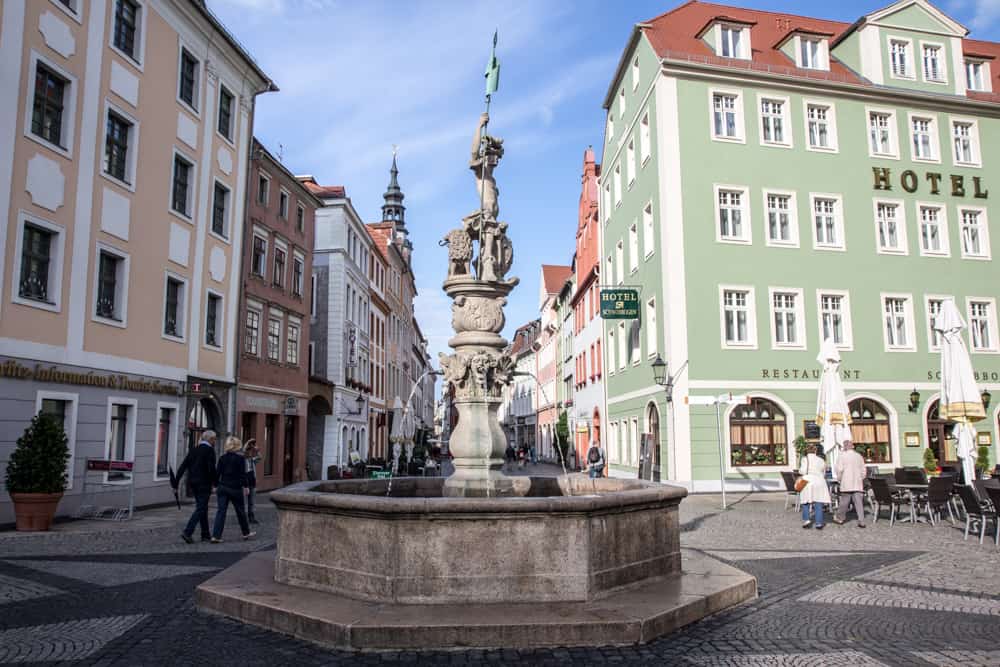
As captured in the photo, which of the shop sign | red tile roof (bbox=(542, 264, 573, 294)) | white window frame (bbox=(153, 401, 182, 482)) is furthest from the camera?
red tile roof (bbox=(542, 264, 573, 294))

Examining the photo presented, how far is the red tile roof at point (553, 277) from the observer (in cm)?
6450

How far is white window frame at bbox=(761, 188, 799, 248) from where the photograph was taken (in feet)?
83.8

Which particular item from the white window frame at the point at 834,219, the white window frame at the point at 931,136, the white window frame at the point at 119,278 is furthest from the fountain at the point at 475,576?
the white window frame at the point at 931,136

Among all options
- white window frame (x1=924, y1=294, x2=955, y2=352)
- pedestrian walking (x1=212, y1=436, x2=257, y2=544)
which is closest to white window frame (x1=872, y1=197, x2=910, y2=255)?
white window frame (x1=924, y1=294, x2=955, y2=352)

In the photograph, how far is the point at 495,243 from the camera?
960cm

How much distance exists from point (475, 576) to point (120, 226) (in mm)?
15273

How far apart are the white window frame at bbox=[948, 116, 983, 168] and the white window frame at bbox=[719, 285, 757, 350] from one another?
34.0 feet

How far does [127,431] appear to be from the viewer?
18.0 meters

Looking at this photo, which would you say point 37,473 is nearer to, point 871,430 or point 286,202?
point 286,202

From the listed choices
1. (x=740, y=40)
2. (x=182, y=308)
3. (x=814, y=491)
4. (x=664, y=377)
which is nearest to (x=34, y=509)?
(x=182, y=308)

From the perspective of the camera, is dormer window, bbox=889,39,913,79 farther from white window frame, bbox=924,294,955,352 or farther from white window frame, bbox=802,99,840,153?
white window frame, bbox=924,294,955,352

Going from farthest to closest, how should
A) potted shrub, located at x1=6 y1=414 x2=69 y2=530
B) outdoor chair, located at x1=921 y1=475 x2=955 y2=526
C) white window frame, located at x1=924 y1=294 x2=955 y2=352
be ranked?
white window frame, located at x1=924 y1=294 x2=955 y2=352 → outdoor chair, located at x1=921 y1=475 x2=955 y2=526 → potted shrub, located at x1=6 y1=414 x2=69 y2=530

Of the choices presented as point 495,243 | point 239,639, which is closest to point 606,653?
point 239,639

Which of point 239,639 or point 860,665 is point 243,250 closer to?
point 239,639
